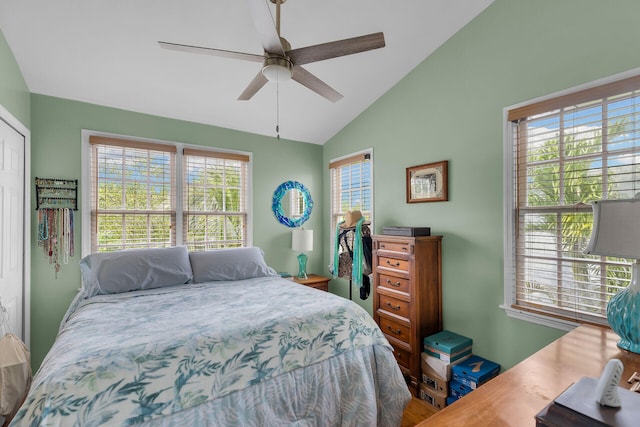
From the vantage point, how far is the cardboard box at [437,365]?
2.33 m

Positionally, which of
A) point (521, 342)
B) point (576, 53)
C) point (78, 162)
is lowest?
point (521, 342)

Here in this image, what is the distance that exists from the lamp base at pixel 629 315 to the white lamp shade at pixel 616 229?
0.18 metres

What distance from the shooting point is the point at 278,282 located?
2.87 m

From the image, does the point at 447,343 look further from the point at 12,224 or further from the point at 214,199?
the point at 12,224

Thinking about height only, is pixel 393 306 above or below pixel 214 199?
below

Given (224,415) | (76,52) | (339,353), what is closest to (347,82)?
(76,52)

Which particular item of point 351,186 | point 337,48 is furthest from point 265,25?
point 351,186

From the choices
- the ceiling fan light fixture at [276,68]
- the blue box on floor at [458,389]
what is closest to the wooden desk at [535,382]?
the blue box on floor at [458,389]

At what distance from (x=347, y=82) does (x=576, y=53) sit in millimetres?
1852

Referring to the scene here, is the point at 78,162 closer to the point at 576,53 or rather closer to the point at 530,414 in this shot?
the point at 530,414

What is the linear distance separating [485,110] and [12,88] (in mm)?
3720

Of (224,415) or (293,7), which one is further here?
(293,7)

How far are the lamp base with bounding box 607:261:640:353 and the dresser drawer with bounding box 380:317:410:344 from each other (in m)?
1.45

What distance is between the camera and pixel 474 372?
2.22 m
